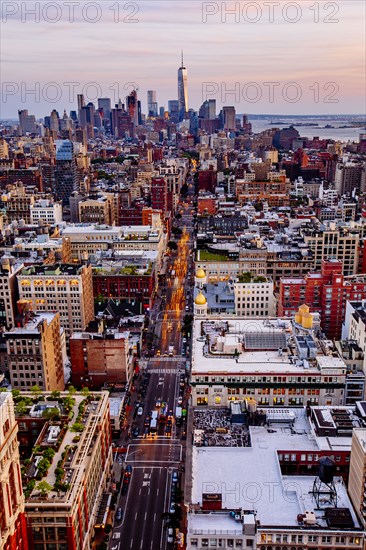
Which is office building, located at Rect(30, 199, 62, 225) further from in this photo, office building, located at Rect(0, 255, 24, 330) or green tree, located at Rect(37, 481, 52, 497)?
green tree, located at Rect(37, 481, 52, 497)

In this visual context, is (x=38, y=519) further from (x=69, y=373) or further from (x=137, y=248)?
(x=137, y=248)

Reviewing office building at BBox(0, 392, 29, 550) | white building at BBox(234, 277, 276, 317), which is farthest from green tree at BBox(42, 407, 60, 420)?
white building at BBox(234, 277, 276, 317)

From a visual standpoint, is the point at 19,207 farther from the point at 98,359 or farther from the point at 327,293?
the point at 327,293

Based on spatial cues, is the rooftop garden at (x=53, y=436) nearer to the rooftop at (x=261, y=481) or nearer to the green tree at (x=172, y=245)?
the rooftop at (x=261, y=481)

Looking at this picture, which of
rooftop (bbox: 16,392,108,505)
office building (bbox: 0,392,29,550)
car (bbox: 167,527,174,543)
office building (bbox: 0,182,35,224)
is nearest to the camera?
office building (bbox: 0,392,29,550)

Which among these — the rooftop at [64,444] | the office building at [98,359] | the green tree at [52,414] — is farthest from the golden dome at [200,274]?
the green tree at [52,414]

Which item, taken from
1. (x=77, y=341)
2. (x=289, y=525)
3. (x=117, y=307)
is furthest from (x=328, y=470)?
(x=117, y=307)
